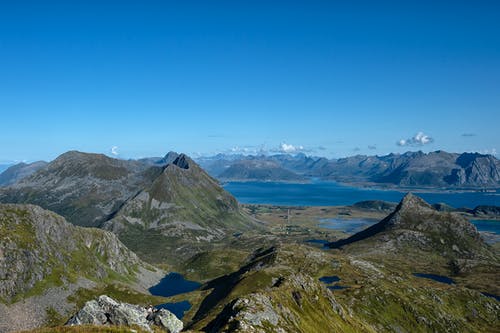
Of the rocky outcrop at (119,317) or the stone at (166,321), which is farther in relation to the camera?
the stone at (166,321)

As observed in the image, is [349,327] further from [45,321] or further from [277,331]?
[45,321]

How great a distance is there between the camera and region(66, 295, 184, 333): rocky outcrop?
90688mm

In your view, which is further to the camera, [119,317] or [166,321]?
[166,321]

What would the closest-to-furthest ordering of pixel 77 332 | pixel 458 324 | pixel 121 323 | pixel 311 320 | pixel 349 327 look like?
pixel 77 332, pixel 121 323, pixel 311 320, pixel 349 327, pixel 458 324

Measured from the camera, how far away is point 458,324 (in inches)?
7869

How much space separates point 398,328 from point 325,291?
4723cm

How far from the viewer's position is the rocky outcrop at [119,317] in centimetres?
9069

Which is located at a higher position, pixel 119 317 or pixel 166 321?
pixel 119 317

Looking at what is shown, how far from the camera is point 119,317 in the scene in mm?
91438

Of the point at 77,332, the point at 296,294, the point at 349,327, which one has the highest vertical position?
the point at 77,332

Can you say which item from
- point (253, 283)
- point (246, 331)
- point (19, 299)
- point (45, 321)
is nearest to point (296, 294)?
point (253, 283)

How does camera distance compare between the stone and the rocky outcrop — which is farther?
the stone

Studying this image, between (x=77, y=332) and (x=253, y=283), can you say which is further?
(x=253, y=283)

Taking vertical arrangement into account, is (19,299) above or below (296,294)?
below
